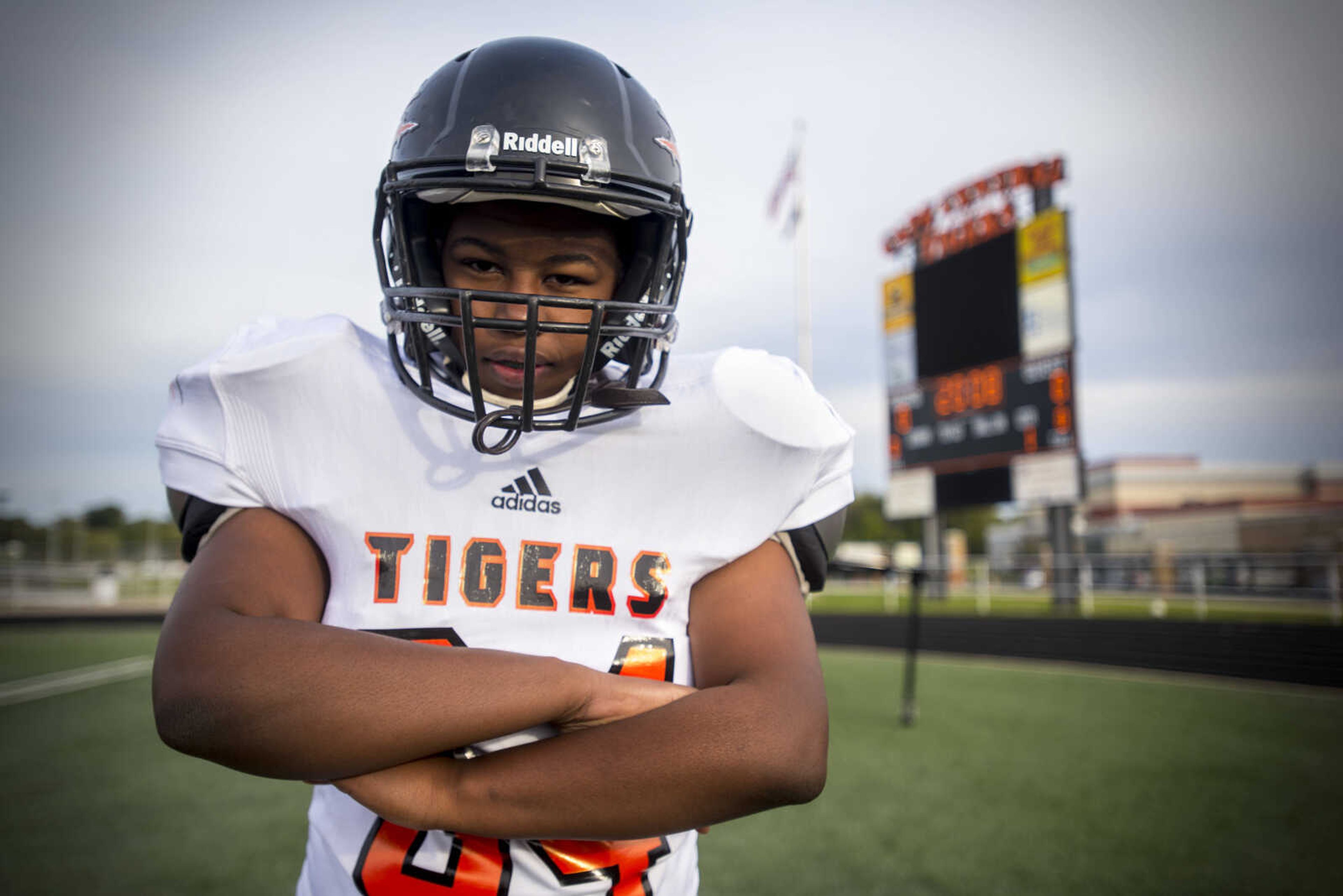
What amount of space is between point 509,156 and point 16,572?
2670 cm

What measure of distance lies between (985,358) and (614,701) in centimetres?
1421

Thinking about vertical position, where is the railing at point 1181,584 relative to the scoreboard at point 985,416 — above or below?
below

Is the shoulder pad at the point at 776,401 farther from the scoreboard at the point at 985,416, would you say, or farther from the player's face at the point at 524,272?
the scoreboard at the point at 985,416

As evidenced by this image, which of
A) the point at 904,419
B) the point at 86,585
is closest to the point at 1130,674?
the point at 904,419

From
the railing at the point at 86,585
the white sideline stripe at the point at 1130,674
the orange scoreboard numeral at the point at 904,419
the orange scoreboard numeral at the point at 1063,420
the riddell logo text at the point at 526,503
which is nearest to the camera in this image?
the riddell logo text at the point at 526,503

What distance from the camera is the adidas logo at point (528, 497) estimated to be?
46.4 inches

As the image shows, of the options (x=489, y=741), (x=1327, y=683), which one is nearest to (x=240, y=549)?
(x=489, y=741)

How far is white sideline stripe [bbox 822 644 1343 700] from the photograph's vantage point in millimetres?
7672

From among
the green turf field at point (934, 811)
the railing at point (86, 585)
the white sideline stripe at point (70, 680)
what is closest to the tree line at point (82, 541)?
the railing at point (86, 585)

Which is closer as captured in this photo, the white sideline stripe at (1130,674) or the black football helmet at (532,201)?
the black football helmet at (532,201)

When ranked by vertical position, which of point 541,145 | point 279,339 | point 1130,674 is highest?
point 541,145

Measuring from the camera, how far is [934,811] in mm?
4066

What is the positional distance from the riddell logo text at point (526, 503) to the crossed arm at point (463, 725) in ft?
0.77

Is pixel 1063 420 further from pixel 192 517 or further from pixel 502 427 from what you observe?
pixel 192 517
